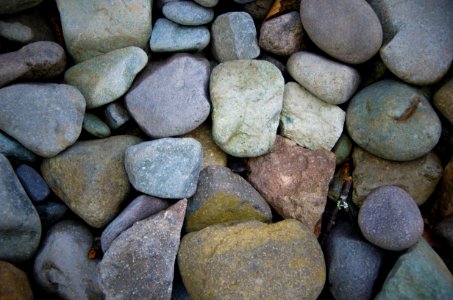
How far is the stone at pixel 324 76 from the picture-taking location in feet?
6.53

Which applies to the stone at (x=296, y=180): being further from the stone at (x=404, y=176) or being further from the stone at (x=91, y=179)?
the stone at (x=91, y=179)

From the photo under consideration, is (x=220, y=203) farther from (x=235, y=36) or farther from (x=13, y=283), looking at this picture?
(x=13, y=283)

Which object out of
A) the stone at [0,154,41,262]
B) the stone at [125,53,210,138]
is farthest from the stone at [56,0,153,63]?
the stone at [0,154,41,262]

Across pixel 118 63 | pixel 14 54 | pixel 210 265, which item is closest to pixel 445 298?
pixel 210 265

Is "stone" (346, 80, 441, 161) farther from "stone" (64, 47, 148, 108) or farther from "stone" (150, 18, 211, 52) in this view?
"stone" (64, 47, 148, 108)

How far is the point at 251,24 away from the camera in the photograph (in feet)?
6.73

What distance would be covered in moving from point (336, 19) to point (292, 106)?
45cm

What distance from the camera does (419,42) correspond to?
1913mm

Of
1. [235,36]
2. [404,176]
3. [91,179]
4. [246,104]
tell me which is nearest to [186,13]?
[235,36]

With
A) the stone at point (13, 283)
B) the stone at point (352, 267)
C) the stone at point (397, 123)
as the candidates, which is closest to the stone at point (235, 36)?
the stone at point (397, 123)

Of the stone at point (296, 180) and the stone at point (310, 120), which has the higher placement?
the stone at point (310, 120)

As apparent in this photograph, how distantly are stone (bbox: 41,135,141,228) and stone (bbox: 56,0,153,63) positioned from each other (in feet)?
1.69

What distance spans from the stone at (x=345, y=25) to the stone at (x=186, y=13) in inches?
18.9

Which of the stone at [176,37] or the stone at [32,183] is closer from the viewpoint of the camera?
the stone at [32,183]
